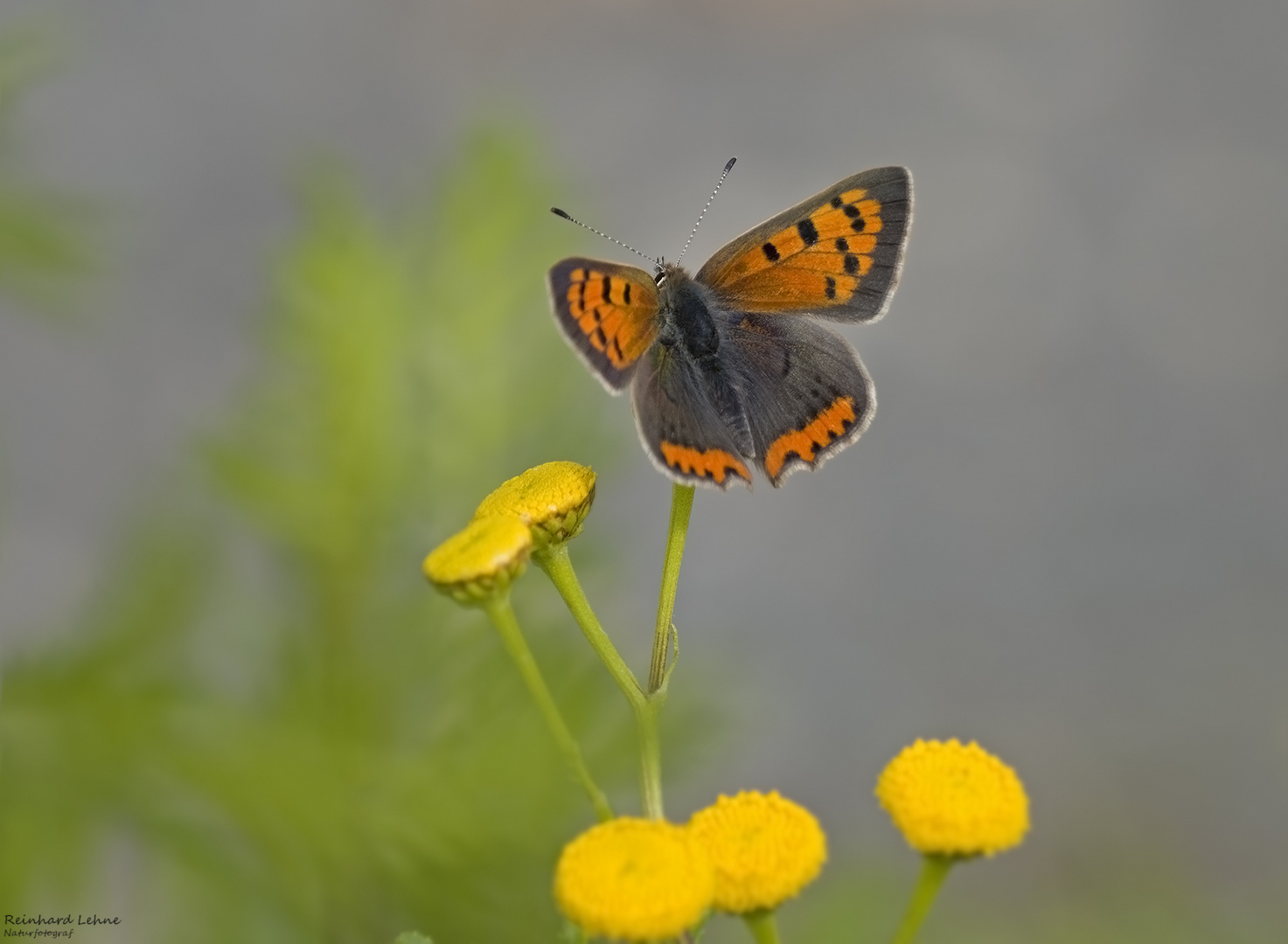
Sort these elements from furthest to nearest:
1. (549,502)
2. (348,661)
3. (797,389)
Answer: (348,661) < (797,389) < (549,502)

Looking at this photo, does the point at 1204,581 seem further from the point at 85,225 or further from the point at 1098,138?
the point at 85,225

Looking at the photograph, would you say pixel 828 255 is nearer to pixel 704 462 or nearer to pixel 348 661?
pixel 704 462

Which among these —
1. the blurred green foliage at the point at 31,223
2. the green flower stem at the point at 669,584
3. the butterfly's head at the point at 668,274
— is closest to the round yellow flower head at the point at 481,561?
the green flower stem at the point at 669,584

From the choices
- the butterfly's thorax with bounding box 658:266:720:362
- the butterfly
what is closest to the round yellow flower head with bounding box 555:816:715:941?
the butterfly

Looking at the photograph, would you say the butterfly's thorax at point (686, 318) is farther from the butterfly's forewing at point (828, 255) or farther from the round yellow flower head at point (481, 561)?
the round yellow flower head at point (481, 561)

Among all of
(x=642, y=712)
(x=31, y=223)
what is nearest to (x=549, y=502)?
(x=642, y=712)

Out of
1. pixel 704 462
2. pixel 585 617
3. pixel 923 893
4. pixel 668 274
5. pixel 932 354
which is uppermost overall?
pixel 932 354
